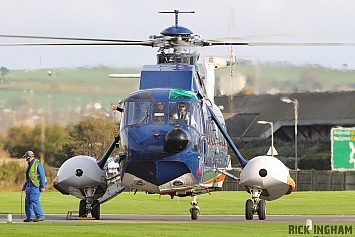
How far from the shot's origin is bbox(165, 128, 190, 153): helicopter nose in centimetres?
2623

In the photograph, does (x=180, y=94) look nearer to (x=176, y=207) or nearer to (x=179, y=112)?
(x=179, y=112)

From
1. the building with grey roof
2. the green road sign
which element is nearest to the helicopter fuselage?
the green road sign

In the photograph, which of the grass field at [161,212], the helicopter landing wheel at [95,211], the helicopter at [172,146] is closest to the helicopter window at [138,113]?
the helicopter at [172,146]

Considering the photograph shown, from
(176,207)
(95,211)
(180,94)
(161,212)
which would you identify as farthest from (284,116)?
(180,94)

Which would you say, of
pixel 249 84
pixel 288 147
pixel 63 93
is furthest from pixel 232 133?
pixel 63 93

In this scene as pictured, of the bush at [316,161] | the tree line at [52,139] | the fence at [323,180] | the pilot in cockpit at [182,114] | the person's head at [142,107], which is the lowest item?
the fence at [323,180]

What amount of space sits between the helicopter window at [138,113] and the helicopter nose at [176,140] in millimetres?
994

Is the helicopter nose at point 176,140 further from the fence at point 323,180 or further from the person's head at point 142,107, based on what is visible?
the fence at point 323,180

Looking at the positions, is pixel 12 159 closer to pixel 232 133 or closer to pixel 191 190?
pixel 191 190

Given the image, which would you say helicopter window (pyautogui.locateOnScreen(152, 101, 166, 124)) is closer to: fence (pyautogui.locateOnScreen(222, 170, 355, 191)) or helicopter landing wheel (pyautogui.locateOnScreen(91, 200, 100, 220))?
helicopter landing wheel (pyautogui.locateOnScreen(91, 200, 100, 220))

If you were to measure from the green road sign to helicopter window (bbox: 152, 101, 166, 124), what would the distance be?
5047 centimetres

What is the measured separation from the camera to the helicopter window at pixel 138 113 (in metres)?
27.0

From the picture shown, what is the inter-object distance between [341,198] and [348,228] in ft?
92.8

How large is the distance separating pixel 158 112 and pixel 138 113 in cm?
61
